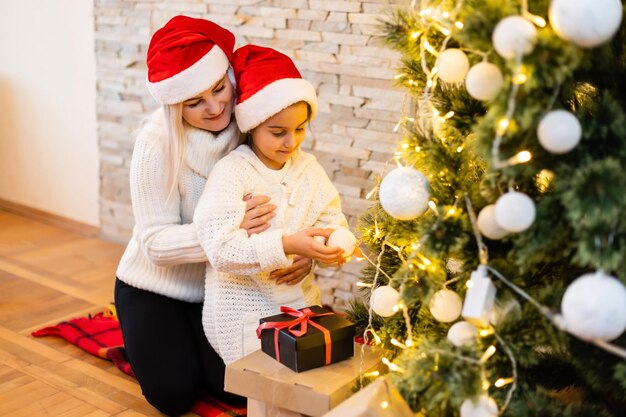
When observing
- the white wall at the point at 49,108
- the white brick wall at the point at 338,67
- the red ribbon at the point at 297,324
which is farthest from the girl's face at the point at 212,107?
the white wall at the point at 49,108

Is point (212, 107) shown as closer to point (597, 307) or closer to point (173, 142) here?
point (173, 142)

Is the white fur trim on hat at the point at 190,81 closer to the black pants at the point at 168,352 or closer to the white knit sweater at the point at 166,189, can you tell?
the white knit sweater at the point at 166,189

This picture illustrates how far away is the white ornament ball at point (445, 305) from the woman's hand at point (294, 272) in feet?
1.81

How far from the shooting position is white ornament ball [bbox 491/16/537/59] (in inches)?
43.6

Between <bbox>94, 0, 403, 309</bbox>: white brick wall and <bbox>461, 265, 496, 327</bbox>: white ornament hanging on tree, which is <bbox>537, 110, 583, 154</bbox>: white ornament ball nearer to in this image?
<bbox>461, 265, 496, 327</bbox>: white ornament hanging on tree

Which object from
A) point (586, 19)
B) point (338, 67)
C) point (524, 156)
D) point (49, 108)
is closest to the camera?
point (586, 19)

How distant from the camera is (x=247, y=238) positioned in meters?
1.72

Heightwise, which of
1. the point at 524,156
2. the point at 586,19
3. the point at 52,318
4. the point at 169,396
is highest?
the point at 586,19

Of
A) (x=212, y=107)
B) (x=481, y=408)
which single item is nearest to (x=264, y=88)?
(x=212, y=107)

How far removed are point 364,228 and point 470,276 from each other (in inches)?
12.7

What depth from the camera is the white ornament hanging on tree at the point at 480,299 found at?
1220 millimetres

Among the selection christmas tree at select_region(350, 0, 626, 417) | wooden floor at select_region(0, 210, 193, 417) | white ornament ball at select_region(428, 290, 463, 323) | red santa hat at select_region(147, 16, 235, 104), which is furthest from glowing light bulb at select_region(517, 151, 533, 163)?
wooden floor at select_region(0, 210, 193, 417)

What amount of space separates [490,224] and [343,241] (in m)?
0.54

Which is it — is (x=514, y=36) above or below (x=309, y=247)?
above
